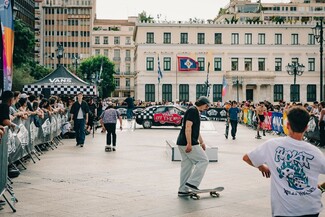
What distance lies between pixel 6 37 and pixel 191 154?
3.63 m

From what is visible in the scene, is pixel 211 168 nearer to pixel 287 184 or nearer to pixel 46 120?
pixel 46 120

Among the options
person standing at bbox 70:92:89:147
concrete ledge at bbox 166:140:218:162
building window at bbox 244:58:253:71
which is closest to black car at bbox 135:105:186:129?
person standing at bbox 70:92:89:147

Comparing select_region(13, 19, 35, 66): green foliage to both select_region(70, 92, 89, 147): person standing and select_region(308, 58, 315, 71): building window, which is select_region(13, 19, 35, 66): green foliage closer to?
select_region(70, 92, 89, 147): person standing

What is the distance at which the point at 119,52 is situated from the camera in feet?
411

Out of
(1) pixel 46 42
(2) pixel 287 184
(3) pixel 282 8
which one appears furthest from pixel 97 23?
(2) pixel 287 184

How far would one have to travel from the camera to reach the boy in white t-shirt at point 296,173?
4480 mm

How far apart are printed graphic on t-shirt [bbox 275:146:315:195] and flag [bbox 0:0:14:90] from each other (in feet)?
17.6

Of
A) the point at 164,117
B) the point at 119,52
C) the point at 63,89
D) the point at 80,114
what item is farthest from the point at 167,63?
the point at 80,114

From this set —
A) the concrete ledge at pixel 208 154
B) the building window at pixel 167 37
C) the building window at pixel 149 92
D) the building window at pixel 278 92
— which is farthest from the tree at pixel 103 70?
the concrete ledge at pixel 208 154

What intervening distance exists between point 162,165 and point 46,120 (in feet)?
16.1

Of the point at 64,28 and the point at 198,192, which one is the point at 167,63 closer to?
the point at 64,28

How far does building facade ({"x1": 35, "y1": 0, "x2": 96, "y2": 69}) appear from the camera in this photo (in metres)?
133

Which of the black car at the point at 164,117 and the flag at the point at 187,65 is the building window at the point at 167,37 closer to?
the flag at the point at 187,65

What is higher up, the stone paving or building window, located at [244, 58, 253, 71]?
building window, located at [244, 58, 253, 71]
